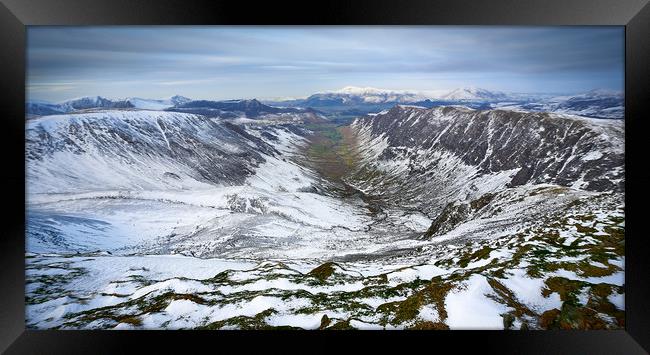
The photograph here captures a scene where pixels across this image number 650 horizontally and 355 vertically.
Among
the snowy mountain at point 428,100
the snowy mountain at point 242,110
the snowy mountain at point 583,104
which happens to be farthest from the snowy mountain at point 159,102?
the snowy mountain at point 583,104

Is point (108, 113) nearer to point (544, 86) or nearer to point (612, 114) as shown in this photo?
point (544, 86)

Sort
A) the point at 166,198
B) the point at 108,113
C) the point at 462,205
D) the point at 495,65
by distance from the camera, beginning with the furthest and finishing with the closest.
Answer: the point at 166,198 < the point at 462,205 < the point at 108,113 < the point at 495,65

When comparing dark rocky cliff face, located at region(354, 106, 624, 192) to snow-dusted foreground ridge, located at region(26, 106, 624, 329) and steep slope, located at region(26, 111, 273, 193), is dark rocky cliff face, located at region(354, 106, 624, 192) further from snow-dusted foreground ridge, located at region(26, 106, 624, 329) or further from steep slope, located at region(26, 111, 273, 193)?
steep slope, located at region(26, 111, 273, 193)

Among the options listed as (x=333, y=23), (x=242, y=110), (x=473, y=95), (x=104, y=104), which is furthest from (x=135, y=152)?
(x=473, y=95)

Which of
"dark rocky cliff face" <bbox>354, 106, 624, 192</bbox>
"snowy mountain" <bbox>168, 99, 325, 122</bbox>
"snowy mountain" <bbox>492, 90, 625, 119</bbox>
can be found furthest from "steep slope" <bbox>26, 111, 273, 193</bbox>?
"snowy mountain" <bbox>492, 90, 625, 119</bbox>

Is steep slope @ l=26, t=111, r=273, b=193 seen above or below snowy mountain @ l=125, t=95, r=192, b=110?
below

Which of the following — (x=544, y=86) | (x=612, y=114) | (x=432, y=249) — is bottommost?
(x=432, y=249)

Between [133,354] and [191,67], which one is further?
[191,67]

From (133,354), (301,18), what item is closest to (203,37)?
(301,18)

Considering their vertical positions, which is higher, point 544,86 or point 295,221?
point 544,86
